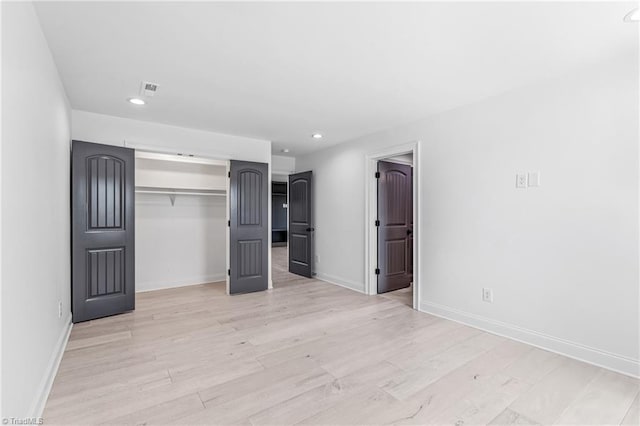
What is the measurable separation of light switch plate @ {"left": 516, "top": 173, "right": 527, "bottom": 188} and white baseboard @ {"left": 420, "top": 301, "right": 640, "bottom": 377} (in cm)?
135

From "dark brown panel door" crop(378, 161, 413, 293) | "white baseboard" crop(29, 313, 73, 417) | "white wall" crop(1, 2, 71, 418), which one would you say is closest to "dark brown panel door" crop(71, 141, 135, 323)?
"white baseboard" crop(29, 313, 73, 417)

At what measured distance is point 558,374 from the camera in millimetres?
2291

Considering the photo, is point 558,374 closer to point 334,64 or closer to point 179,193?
point 334,64

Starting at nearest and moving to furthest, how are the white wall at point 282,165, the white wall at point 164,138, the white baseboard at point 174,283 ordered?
the white wall at point 164,138
the white baseboard at point 174,283
the white wall at point 282,165

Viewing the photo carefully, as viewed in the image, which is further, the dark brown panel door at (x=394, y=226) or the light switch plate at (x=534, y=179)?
the dark brown panel door at (x=394, y=226)

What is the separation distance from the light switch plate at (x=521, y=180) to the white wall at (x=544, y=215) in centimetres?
5

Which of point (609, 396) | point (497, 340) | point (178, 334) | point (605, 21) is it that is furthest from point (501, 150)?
point (178, 334)

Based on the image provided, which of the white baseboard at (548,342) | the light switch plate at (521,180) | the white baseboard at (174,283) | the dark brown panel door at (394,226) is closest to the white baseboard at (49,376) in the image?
the white baseboard at (174,283)

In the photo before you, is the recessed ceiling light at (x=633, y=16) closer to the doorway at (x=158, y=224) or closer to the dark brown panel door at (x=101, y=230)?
the doorway at (x=158, y=224)

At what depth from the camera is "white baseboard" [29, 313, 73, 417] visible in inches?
70.2

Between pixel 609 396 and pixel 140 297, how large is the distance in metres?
5.04

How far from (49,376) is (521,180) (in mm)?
4116

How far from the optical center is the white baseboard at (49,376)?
70.2 inches

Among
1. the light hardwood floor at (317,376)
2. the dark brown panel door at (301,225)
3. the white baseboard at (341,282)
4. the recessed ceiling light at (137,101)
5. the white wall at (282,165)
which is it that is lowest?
the light hardwood floor at (317,376)
